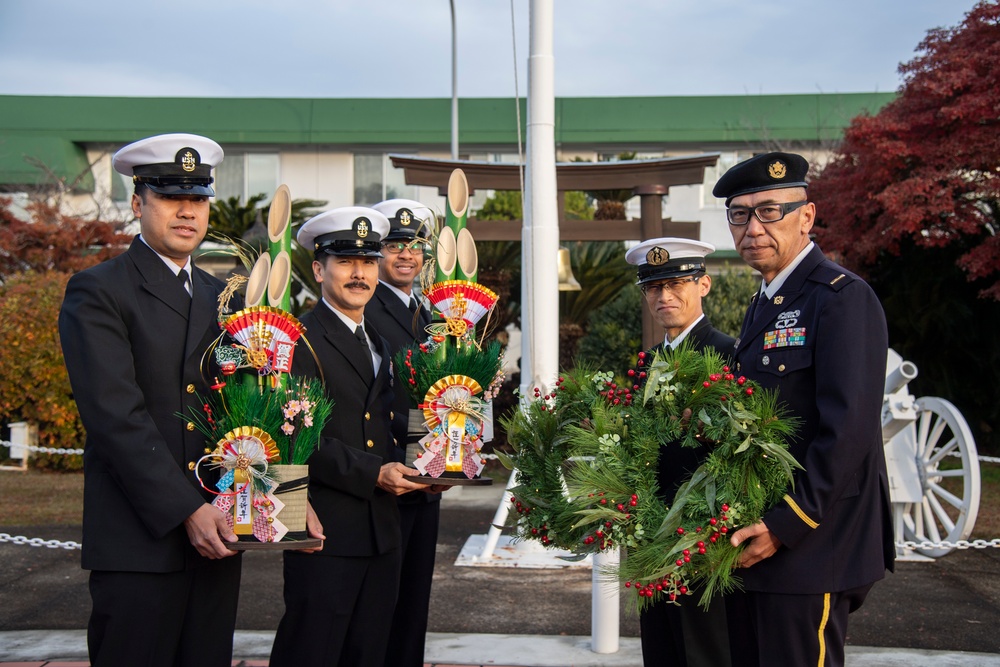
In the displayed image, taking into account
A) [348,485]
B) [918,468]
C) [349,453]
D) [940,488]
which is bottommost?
[940,488]

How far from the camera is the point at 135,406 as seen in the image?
2646mm

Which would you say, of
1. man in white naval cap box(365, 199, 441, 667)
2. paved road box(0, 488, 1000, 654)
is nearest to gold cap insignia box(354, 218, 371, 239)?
man in white naval cap box(365, 199, 441, 667)

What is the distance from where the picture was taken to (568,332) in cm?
1271

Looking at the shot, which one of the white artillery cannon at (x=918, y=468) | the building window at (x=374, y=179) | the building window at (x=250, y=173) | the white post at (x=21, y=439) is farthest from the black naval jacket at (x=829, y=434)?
the building window at (x=250, y=173)

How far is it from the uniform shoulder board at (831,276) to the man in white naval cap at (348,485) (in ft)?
4.88

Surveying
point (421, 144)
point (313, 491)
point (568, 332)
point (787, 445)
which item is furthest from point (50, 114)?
point (787, 445)

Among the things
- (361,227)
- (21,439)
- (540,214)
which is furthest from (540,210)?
(21,439)

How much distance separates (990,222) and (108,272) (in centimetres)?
995

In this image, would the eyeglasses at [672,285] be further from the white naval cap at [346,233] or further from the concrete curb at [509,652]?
the concrete curb at [509,652]

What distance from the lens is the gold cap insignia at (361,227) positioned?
3.40m

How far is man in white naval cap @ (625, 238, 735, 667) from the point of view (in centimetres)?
278

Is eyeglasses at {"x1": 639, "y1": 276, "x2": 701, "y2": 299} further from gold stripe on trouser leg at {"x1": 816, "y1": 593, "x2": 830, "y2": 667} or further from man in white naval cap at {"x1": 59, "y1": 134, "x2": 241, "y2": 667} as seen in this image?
man in white naval cap at {"x1": 59, "y1": 134, "x2": 241, "y2": 667}

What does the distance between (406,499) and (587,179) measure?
15.1 ft

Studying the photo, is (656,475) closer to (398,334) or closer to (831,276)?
(831,276)
